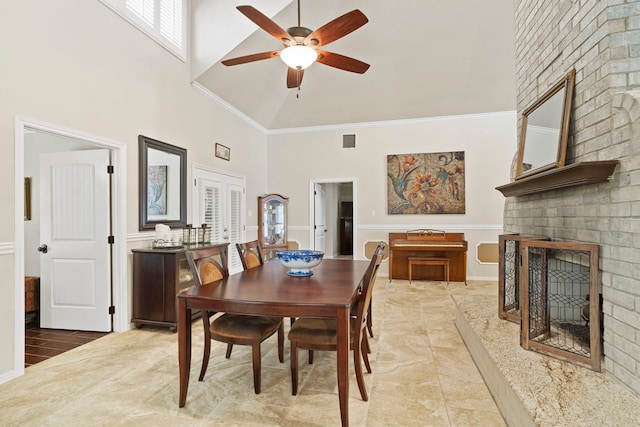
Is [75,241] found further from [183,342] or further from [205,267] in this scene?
[183,342]

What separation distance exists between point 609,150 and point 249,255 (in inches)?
103

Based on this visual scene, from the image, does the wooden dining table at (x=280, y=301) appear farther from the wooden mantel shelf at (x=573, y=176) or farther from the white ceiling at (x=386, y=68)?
the white ceiling at (x=386, y=68)

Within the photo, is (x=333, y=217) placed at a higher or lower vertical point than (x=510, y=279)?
higher

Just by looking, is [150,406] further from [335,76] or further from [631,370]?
[335,76]

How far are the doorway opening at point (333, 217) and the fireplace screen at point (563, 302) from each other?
4.00 m

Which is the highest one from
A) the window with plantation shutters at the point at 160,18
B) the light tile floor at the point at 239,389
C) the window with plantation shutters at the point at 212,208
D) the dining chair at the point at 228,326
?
the window with plantation shutters at the point at 160,18

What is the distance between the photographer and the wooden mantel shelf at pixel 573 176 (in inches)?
66.6

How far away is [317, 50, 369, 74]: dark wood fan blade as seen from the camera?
9.61 feet

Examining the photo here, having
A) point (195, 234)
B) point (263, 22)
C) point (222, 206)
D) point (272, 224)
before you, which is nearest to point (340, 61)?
point (263, 22)

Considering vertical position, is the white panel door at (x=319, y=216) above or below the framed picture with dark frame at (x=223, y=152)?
below

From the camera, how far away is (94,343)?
3.03 m

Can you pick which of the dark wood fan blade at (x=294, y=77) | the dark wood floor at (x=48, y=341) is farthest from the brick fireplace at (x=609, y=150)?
the dark wood floor at (x=48, y=341)

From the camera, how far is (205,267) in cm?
234

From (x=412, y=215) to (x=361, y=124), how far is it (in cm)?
203
